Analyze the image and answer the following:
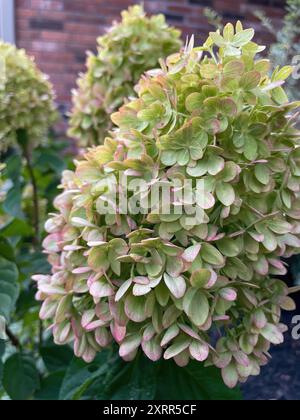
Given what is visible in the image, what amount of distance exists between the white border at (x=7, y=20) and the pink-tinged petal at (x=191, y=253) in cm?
217

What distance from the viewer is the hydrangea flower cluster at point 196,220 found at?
698 millimetres

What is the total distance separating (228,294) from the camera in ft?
2.33

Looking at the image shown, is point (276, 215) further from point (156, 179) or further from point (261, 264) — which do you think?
point (156, 179)

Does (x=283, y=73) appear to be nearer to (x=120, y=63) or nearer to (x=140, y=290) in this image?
(x=140, y=290)

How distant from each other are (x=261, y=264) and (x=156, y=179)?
212 mm

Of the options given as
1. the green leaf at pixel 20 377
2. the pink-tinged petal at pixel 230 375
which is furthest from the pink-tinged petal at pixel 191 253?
the green leaf at pixel 20 377

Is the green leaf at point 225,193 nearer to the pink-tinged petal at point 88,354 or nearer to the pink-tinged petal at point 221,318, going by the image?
the pink-tinged petal at point 221,318

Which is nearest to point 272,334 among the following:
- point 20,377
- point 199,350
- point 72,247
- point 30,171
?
point 199,350

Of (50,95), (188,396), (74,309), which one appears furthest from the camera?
(50,95)

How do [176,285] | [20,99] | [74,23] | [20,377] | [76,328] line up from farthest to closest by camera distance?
1. [74,23]
2. [20,99]
3. [20,377]
4. [76,328]
5. [176,285]

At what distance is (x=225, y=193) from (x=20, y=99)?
0.71 m

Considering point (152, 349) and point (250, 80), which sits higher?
point (250, 80)
